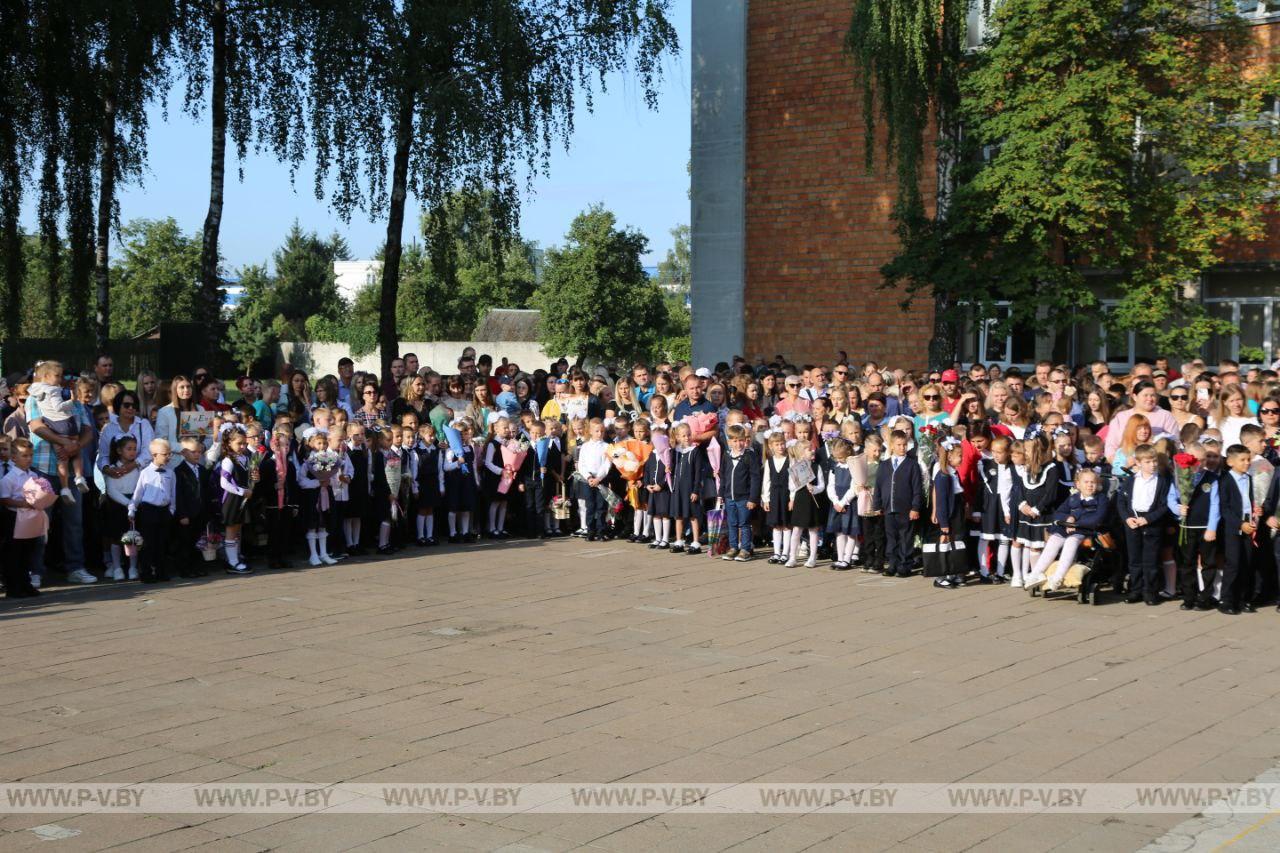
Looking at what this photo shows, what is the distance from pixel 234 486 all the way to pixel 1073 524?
8.50 meters

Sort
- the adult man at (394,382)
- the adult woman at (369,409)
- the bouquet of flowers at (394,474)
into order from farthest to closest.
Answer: the adult man at (394,382), the adult woman at (369,409), the bouquet of flowers at (394,474)

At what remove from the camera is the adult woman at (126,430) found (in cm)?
1349

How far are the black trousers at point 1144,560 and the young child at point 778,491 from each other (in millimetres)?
3769

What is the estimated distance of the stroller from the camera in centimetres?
1192

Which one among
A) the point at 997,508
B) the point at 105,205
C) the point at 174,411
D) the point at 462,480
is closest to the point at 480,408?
the point at 462,480

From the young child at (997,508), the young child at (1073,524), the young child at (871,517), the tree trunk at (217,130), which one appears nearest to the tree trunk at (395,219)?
the tree trunk at (217,130)

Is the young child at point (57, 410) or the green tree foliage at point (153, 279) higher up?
the green tree foliage at point (153, 279)

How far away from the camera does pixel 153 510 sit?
13.0 metres

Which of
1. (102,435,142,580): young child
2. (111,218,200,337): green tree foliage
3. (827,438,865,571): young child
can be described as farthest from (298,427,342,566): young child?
(111,218,200,337): green tree foliage

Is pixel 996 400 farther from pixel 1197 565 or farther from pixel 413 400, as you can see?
pixel 413 400

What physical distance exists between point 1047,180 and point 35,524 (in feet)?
52.6

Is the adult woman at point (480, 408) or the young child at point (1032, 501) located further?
the adult woman at point (480, 408)

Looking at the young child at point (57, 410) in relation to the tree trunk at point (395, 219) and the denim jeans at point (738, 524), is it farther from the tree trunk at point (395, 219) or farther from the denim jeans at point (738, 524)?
the tree trunk at point (395, 219)

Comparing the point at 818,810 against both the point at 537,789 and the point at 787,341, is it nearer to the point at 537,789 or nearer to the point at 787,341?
the point at 537,789
